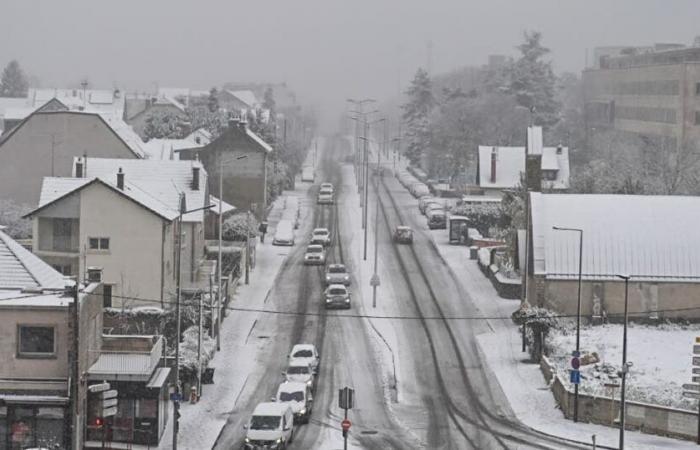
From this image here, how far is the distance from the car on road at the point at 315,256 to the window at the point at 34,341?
40.8m

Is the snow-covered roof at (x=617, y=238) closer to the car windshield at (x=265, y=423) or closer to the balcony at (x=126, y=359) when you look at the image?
the car windshield at (x=265, y=423)

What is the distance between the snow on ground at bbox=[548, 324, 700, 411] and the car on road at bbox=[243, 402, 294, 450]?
12.7 m

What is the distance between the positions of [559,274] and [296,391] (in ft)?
70.8

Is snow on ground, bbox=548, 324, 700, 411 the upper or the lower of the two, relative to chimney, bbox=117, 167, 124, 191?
lower

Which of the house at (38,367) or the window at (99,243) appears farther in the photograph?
the window at (99,243)

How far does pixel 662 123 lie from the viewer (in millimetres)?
147875

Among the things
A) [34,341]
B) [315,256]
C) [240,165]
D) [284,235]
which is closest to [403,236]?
[284,235]

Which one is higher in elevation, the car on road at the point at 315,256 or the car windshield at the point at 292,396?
the car on road at the point at 315,256

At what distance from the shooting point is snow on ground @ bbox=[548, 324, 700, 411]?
52031 mm

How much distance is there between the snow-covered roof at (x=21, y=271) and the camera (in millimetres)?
45344

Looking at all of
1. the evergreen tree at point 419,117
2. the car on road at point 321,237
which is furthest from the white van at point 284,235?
the evergreen tree at point 419,117

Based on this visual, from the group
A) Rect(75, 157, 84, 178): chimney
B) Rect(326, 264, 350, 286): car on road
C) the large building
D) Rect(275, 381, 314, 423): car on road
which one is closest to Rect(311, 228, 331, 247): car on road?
Rect(326, 264, 350, 286): car on road

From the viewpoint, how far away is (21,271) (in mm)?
45750

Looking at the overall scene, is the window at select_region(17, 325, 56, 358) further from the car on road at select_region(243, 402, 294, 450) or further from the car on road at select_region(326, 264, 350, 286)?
the car on road at select_region(326, 264, 350, 286)
